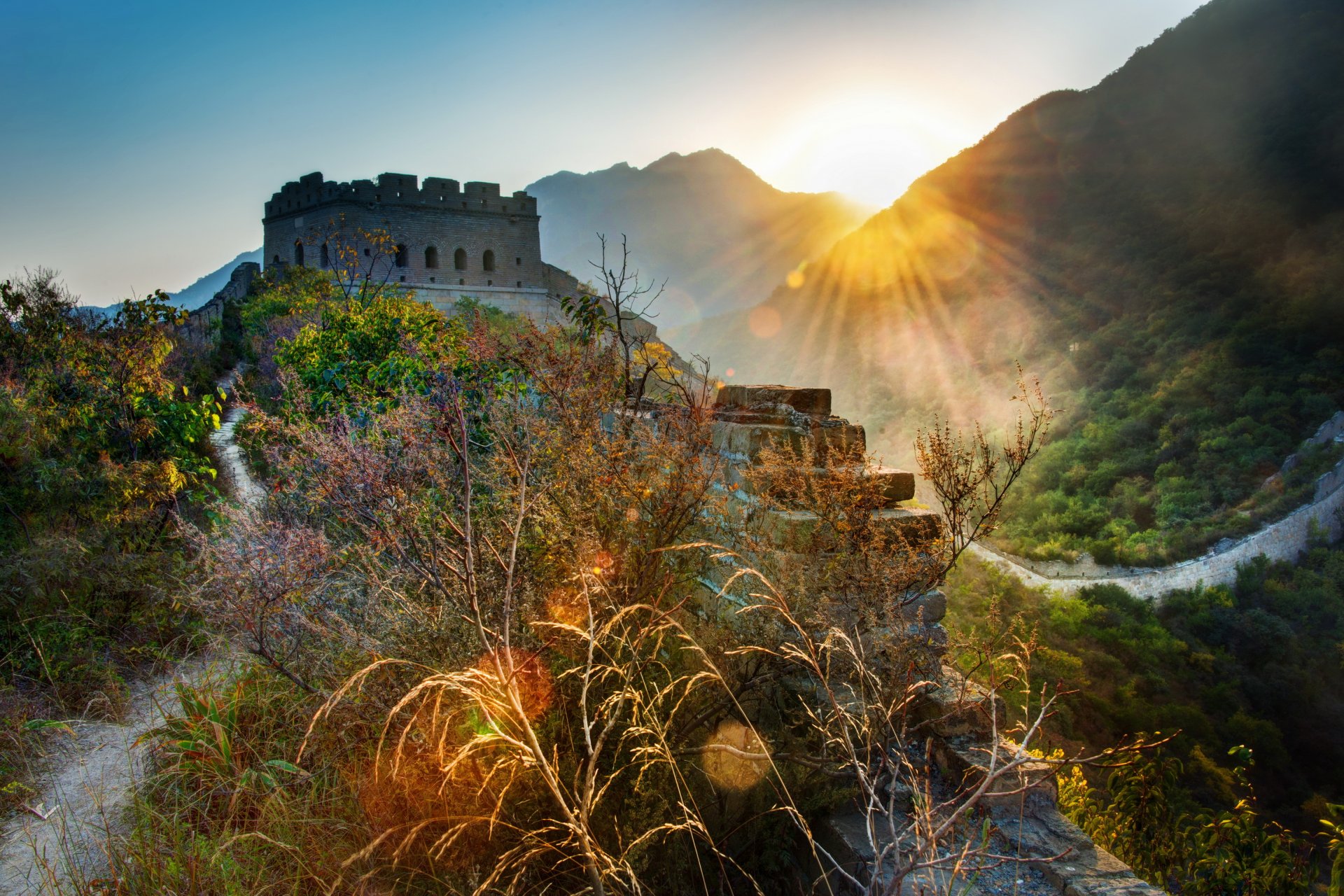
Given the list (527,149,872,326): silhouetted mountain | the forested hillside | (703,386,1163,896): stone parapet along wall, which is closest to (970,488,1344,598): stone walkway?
the forested hillside

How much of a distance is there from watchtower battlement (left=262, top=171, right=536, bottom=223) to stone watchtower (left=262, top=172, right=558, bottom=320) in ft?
0.10

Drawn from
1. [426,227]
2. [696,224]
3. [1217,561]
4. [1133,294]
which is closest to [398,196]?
[426,227]

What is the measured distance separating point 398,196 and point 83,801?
28981 mm

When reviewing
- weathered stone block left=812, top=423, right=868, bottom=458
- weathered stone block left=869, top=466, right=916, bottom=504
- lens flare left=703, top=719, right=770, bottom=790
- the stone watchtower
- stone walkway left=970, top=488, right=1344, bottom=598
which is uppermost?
the stone watchtower

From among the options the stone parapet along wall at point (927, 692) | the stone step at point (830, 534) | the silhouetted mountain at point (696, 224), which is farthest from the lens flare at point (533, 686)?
the silhouetted mountain at point (696, 224)

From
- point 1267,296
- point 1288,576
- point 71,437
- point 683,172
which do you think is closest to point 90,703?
point 71,437

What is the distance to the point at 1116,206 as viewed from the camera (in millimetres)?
42156

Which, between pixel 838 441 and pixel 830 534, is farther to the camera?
pixel 838 441

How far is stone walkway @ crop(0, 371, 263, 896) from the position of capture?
2.11 metres

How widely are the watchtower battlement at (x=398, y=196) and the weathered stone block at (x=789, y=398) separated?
92.6ft

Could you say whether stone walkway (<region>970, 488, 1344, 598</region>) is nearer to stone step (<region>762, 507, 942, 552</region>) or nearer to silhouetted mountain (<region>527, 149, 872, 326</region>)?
stone step (<region>762, 507, 942, 552</region>)

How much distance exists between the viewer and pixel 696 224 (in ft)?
285

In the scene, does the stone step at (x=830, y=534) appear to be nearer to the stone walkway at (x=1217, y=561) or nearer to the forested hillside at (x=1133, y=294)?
the stone walkway at (x=1217, y=561)

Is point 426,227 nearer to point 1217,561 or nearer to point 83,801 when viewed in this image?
point 83,801
